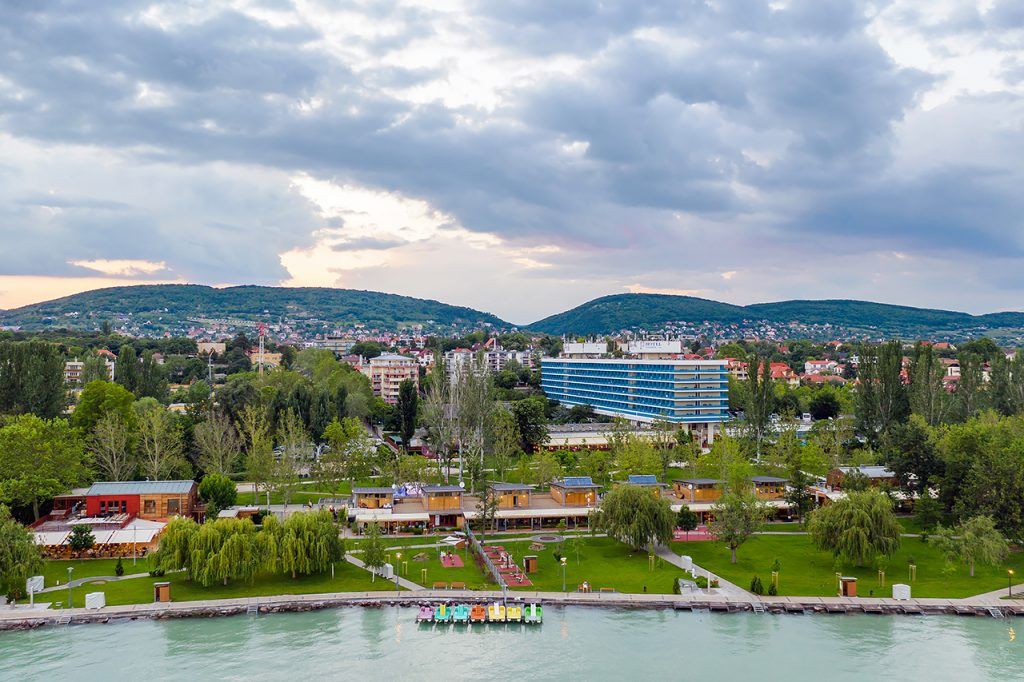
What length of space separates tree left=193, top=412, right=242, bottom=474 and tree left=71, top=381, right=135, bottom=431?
581 cm

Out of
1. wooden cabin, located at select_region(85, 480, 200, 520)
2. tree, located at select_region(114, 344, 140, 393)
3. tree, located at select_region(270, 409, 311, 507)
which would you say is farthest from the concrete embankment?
tree, located at select_region(114, 344, 140, 393)

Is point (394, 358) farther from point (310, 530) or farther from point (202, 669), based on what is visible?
point (202, 669)

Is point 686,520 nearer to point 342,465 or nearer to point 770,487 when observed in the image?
point 770,487

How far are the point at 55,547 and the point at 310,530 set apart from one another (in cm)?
1574

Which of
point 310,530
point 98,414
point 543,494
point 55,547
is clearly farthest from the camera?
point 98,414

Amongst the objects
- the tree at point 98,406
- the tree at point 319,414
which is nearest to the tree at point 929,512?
the tree at point 319,414

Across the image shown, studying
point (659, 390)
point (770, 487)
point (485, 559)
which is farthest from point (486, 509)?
point (659, 390)

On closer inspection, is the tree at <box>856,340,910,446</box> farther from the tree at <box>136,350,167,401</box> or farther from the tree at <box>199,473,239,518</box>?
the tree at <box>136,350,167,401</box>

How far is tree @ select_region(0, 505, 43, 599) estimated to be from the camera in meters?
34.9

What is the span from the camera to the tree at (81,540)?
4172cm

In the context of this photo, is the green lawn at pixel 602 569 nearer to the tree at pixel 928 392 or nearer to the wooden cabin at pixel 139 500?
the wooden cabin at pixel 139 500

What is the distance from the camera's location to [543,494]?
187 feet

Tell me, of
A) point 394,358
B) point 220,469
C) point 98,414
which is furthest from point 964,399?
point 394,358

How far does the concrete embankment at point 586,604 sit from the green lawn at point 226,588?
814 mm
